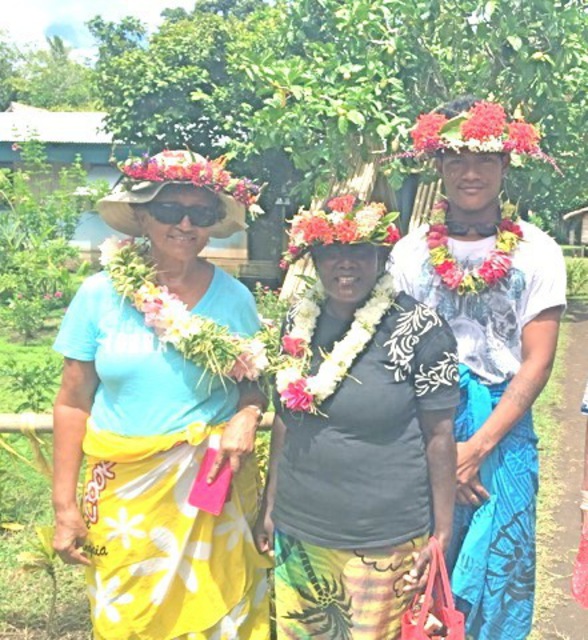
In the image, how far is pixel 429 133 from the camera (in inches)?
102

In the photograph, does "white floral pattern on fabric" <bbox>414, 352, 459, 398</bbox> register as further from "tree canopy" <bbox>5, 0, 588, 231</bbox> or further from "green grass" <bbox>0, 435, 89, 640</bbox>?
"tree canopy" <bbox>5, 0, 588, 231</bbox>

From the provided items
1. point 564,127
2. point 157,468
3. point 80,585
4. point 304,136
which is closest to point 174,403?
point 157,468

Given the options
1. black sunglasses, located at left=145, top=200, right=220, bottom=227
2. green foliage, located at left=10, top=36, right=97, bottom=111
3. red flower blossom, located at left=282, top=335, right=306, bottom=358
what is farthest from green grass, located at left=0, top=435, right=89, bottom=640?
green foliage, located at left=10, top=36, right=97, bottom=111

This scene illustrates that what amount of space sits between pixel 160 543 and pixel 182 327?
700mm

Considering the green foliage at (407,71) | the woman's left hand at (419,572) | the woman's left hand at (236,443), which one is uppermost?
the green foliage at (407,71)

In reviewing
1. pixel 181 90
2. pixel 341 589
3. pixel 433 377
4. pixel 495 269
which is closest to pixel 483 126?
→ pixel 495 269

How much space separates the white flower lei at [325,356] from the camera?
227cm

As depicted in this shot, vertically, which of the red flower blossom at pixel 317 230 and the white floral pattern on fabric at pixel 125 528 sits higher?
the red flower blossom at pixel 317 230

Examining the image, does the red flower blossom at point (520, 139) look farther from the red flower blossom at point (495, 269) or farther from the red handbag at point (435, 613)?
the red handbag at point (435, 613)

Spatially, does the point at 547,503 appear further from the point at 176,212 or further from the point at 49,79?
the point at 49,79

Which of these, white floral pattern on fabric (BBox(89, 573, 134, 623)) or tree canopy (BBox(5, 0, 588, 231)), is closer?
white floral pattern on fabric (BBox(89, 573, 134, 623))

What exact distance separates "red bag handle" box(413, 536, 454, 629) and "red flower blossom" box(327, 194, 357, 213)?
96cm

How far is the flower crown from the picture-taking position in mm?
2506

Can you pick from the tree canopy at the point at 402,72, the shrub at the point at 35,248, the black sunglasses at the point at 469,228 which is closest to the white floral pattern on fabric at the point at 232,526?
the black sunglasses at the point at 469,228
